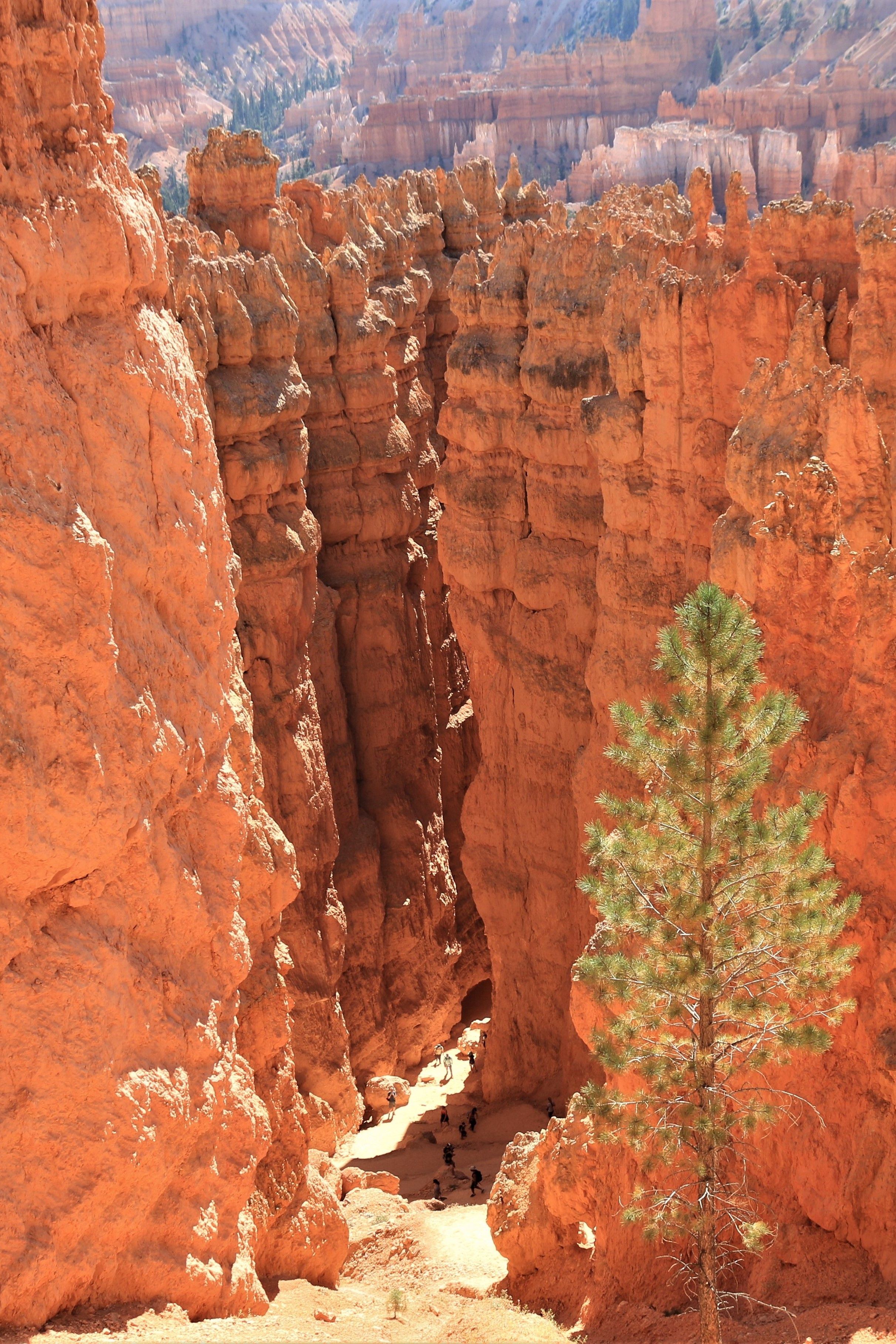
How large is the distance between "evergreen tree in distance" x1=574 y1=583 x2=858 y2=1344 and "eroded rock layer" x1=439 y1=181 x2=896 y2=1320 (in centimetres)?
68

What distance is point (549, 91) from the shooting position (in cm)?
7869

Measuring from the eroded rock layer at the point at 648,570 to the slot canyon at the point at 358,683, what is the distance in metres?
0.04

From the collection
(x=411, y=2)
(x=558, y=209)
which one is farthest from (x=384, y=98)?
(x=558, y=209)

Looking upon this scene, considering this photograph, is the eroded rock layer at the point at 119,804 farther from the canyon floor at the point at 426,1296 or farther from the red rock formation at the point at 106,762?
the canyon floor at the point at 426,1296

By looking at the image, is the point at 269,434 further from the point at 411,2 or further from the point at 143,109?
the point at 411,2

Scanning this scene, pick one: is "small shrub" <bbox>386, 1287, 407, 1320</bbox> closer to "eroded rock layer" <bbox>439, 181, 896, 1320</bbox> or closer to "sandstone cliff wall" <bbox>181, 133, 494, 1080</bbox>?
"eroded rock layer" <bbox>439, 181, 896, 1320</bbox>

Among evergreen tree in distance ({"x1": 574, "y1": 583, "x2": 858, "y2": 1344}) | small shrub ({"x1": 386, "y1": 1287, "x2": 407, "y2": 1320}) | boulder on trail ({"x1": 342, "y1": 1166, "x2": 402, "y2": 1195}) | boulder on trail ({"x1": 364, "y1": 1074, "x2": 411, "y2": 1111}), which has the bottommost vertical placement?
boulder on trail ({"x1": 364, "y1": 1074, "x2": 411, "y2": 1111})

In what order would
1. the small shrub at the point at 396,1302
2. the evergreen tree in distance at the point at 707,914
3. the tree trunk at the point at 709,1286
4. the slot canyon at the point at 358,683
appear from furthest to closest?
1. the small shrub at the point at 396,1302
2. the tree trunk at the point at 709,1286
3. the evergreen tree in distance at the point at 707,914
4. the slot canyon at the point at 358,683

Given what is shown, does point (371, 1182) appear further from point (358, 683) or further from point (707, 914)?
point (707, 914)

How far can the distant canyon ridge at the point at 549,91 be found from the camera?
59656 mm

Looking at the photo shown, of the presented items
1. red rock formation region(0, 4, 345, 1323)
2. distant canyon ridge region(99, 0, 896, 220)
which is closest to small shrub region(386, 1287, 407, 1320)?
red rock formation region(0, 4, 345, 1323)

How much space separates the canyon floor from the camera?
6.80 metres

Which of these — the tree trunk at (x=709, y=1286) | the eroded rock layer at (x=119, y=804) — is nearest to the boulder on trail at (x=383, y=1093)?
the eroded rock layer at (x=119, y=804)

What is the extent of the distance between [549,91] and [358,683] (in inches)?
2541
